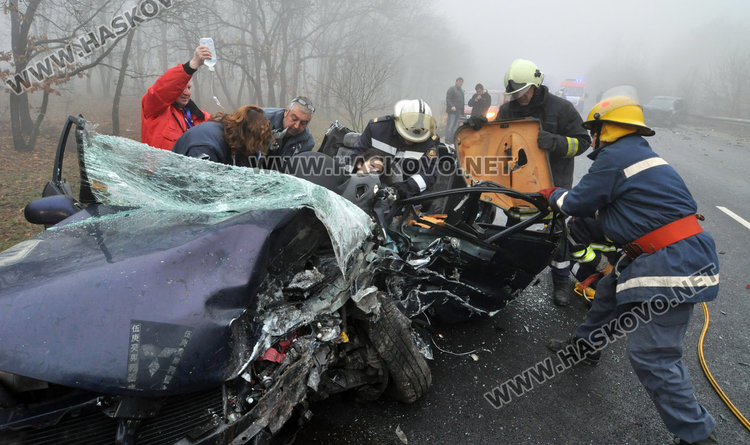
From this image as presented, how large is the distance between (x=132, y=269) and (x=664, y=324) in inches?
102

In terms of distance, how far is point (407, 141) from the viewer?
3.70 meters

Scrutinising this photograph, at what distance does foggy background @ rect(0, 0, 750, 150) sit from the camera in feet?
36.1

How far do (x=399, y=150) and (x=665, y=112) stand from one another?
19858 millimetres

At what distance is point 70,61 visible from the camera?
8133 mm

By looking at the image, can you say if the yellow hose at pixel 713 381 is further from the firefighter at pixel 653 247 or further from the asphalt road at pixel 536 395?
the firefighter at pixel 653 247

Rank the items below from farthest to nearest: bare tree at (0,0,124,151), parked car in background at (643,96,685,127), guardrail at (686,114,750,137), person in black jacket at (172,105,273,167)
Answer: parked car in background at (643,96,685,127) < guardrail at (686,114,750,137) < bare tree at (0,0,124,151) < person in black jacket at (172,105,273,167)

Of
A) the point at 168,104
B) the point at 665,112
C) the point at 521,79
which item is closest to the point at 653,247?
the point at 521,79

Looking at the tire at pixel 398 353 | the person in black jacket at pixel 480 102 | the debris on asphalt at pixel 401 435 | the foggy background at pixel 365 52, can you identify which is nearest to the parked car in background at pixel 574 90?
the foggy background at pixel 365 52

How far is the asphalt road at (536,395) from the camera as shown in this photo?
87.5 inches

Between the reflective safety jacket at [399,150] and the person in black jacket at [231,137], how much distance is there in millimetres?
1062

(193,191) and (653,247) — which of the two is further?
(653,247)

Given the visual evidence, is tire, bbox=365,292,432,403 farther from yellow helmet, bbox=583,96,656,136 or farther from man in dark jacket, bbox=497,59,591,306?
man in dark jacket, bbox=497,59,591,306

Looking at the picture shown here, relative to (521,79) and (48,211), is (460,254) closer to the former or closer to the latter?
(521,79)

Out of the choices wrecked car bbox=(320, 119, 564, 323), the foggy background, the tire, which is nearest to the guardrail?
the foggy background
